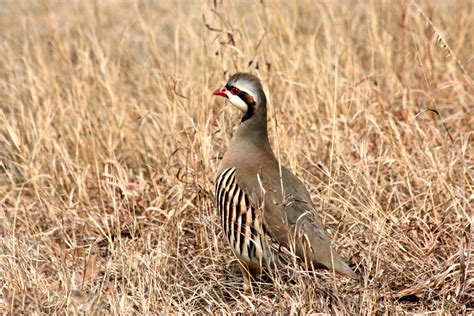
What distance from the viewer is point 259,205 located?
4059mm

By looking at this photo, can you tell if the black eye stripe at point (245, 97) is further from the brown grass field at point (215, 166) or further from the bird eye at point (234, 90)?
the brown grass field at point (215, 166)

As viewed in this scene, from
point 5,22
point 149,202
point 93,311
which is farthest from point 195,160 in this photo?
point 5,22

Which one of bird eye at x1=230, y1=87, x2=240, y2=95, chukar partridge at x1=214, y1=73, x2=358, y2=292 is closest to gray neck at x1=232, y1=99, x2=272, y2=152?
chukar partridge at x1=214, y1=73, x2=358, y2=292

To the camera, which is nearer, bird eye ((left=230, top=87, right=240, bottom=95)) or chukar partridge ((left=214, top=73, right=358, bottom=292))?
chukar partridge ((left=214, top=73, right=358, bottom=292))

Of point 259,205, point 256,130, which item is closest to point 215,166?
point 256,130

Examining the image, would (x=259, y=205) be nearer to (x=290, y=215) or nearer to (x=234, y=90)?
(x=290, y=215)

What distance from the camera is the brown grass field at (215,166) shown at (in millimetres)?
3881

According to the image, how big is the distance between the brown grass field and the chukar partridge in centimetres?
11

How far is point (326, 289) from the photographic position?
3775 millimetres

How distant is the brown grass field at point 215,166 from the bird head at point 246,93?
0.13 m

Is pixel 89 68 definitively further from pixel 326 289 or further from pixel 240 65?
pixel 326 289

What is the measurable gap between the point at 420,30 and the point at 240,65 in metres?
1.62

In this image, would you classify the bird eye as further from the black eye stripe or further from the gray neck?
the gray neck

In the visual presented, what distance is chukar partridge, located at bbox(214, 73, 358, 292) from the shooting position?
3.89 metres
